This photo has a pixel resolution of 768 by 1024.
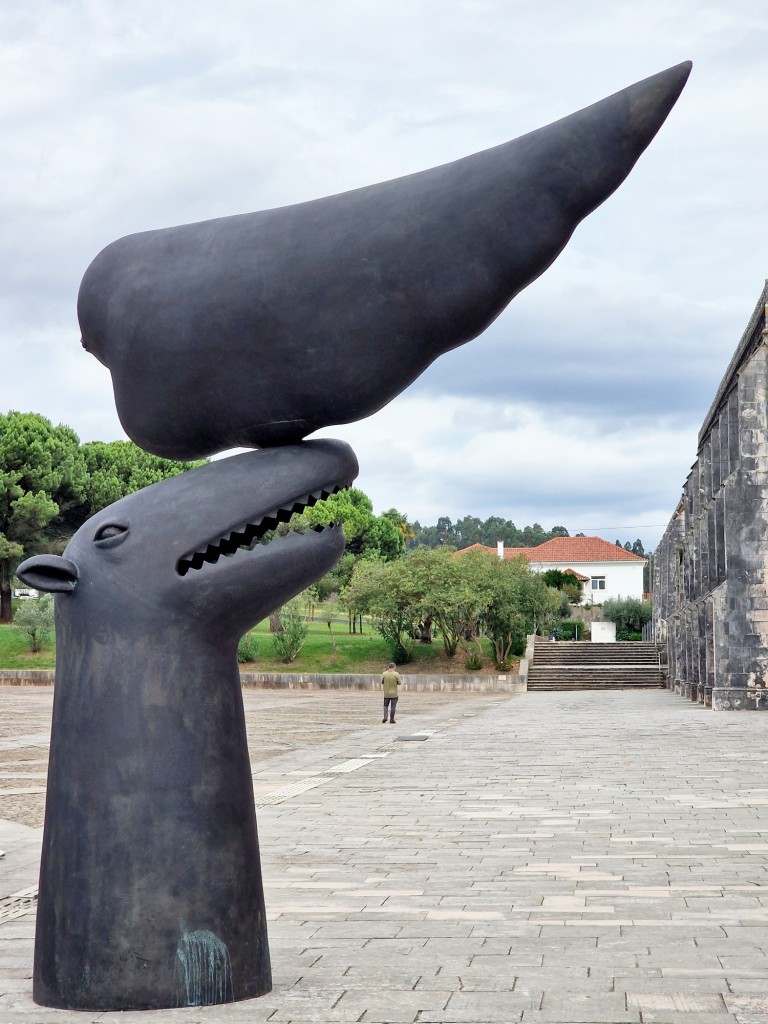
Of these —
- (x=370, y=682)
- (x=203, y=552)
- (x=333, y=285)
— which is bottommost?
(x=370, y=682)

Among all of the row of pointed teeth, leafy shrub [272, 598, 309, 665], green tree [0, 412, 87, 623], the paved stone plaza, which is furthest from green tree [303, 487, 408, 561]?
the row of pointed teeth

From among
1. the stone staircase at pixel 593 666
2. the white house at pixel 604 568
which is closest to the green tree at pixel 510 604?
the stone staircase at pixel 593 666

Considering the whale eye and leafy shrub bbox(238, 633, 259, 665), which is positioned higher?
the whale eye

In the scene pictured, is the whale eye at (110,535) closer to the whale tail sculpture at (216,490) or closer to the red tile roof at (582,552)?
the whale tail sculpture at (216,490)

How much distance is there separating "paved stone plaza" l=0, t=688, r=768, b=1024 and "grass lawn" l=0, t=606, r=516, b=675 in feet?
85.8

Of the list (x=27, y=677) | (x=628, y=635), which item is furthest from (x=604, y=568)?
(x=27, y=677)

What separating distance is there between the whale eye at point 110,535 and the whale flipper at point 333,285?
49cm

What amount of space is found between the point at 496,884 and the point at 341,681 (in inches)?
1294

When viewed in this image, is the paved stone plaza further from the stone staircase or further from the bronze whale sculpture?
the stone staircase

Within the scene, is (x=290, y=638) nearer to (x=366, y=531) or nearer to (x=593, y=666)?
(x=593, y=666)

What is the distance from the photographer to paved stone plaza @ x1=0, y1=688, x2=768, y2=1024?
4895 mm

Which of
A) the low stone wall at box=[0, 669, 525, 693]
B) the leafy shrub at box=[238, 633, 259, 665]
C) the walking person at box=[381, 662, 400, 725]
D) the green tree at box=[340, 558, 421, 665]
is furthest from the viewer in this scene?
the leafy shrub at box=[238, 633, 259, 665]

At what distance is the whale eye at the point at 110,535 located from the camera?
5.14 meters

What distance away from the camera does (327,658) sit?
46031 mm
